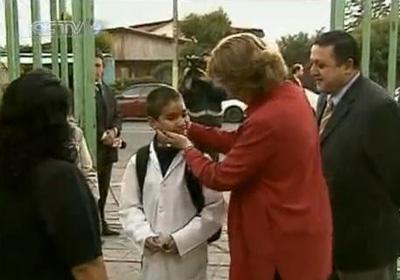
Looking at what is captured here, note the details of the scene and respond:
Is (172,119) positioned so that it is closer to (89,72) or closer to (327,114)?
(327,114)

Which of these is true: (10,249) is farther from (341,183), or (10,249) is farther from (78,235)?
(341,183)

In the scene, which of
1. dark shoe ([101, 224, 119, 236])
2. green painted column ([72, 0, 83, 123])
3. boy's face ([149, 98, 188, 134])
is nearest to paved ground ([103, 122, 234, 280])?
dark shoe ([101, 224, 119, 236])

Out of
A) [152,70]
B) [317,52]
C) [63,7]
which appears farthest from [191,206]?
[152,70]

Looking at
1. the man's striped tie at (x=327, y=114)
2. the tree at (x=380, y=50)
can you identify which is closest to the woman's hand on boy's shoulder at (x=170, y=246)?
the man's striped tie at (x=327, y=114)

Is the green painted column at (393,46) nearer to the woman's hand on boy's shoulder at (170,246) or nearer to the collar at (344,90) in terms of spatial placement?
the collar at (344,90)

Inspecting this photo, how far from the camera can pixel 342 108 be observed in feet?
11.9

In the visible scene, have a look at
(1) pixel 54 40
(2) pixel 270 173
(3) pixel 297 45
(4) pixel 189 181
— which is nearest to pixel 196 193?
(4) pixel 189 181

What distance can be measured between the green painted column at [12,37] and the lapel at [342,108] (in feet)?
8.82

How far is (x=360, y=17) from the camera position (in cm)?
483

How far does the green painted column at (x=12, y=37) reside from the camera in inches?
217

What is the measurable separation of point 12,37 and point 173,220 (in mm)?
2671

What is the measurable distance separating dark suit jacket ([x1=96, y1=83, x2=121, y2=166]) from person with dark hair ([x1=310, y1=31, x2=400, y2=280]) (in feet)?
12.5

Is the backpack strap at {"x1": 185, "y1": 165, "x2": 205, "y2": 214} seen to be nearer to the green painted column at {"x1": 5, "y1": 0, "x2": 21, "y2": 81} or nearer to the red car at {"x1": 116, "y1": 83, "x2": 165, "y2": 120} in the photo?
the green painted column at {"x1": 5, "y1": 0, "x2": 21, "y2": 81}

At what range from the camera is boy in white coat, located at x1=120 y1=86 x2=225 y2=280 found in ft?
11.1
